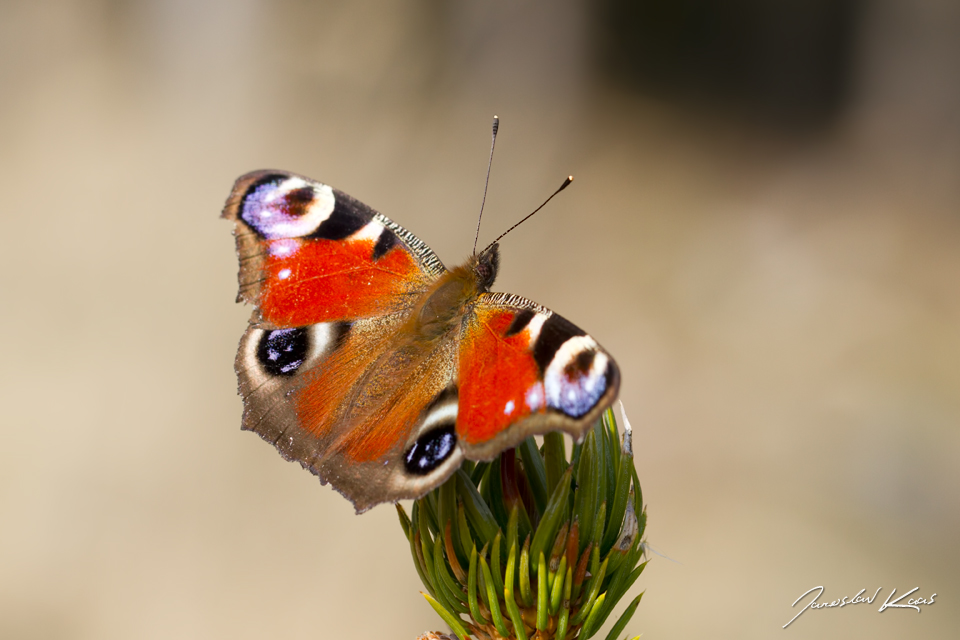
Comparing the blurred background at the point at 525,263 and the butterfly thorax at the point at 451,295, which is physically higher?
the butterfly thorax at the point at 451,295

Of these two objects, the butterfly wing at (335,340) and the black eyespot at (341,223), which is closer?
the butterfly wing at (335,340)

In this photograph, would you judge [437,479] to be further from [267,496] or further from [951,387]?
[951,387]

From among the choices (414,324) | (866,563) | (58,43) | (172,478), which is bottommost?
(172,478)

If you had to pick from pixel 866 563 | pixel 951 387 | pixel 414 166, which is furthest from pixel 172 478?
pixel 951 387

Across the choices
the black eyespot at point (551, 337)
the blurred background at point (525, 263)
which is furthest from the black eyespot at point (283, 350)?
the blurred background at point (525, 263)

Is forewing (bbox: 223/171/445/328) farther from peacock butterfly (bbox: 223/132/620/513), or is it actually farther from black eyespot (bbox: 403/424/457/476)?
black eyespot (bbox: 403/424/457/476)

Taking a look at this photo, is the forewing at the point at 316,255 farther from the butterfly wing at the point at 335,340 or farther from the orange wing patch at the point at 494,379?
the orange wing patch at the point at 494,379
